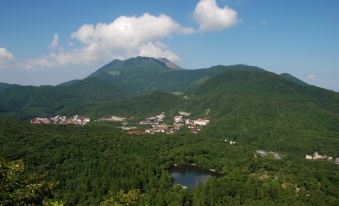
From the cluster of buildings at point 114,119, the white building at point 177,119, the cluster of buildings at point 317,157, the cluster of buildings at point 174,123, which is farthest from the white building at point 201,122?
the cluster of buildings at point 317,157

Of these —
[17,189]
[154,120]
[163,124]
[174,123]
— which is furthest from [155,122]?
[17,189]

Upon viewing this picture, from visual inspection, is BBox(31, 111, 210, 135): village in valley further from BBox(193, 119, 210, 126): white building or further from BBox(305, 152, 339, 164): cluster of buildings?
BBox(305, 152, 339, 164): cluster of buildings

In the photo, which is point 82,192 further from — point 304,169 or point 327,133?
point 327,133

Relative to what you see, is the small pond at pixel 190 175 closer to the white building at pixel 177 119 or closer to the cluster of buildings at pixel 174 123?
the cluster of buildings at pixel 174 123

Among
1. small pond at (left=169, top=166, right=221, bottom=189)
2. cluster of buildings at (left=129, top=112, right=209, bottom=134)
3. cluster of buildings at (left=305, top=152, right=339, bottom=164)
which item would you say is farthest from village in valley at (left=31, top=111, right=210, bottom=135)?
small pond at (left=169, top=166, right=221, bottom=189)

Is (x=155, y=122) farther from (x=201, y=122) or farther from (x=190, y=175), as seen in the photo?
(x=190, y=175)
